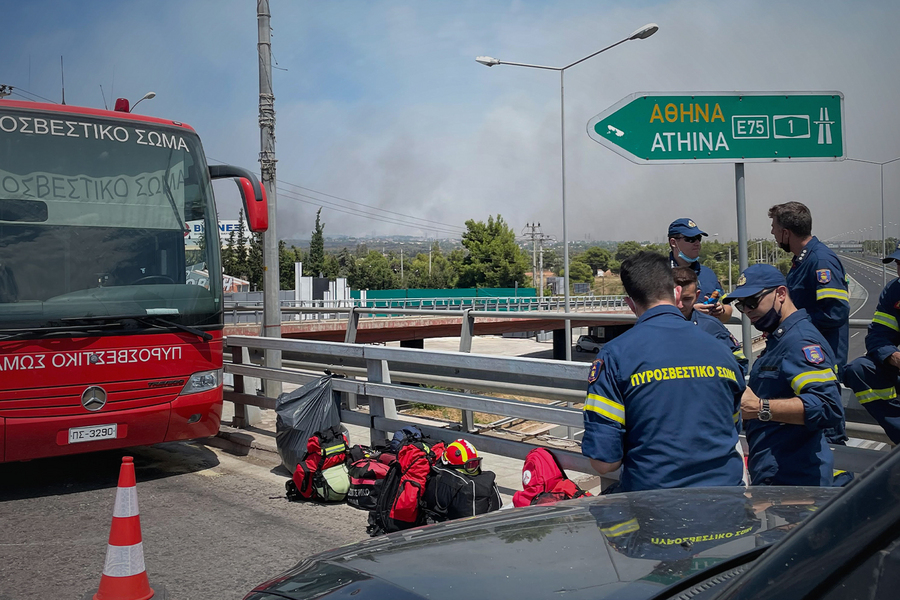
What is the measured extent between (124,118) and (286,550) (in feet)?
14.8

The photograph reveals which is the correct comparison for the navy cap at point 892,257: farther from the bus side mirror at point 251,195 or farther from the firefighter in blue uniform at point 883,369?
the bus side mirror at point 251,195

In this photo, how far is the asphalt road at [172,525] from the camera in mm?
4352

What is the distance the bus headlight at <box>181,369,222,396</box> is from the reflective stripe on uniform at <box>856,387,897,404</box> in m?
5.49

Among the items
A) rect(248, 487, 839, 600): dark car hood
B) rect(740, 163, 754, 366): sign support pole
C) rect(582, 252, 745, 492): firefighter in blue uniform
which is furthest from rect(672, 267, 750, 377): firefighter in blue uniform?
rect(248, 487, 839, 600): dark car hood

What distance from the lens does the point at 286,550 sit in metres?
4.82

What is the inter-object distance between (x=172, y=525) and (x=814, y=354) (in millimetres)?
4577

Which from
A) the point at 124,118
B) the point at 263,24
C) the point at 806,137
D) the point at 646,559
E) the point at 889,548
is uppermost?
the point at 263,24

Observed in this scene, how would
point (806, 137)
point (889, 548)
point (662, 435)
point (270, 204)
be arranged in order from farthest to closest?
point (270, 204)
point (806, 137)
point (662, 435)
point (889, 548)

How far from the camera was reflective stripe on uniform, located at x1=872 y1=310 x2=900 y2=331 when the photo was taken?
3.82 m

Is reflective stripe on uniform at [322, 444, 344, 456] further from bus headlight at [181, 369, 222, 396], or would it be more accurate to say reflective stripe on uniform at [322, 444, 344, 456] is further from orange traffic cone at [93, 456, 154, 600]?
orange traffic cone at [93, 456, 154, 600]

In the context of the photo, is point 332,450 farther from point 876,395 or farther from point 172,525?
point 876,395

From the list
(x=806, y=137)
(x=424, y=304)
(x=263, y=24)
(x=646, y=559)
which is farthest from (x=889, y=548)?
(x=424, y=304)

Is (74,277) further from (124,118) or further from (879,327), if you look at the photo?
(879,327)

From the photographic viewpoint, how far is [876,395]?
368 centimetres
